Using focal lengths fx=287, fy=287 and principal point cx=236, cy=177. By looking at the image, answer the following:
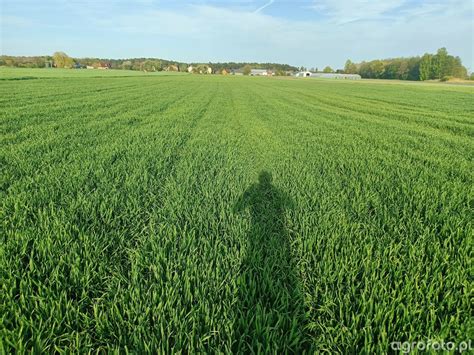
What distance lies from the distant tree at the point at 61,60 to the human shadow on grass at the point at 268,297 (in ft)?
580

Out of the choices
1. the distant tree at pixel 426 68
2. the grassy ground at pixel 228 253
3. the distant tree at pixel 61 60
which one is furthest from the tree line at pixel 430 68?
the distant tree at pixel 61 60

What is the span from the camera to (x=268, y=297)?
8.74ft

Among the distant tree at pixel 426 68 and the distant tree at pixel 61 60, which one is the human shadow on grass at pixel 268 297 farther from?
the distant tree at pixel 61 60

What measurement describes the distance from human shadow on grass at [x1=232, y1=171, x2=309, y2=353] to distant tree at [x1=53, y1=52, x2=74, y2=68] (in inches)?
6965

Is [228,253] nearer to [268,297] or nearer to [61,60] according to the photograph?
[268,297]

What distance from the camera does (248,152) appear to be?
882 centimetres

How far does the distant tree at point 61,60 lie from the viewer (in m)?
144

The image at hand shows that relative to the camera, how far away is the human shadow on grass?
2.16 meters

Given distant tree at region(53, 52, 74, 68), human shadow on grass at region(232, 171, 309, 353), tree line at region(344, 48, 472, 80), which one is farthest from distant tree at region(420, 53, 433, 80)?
distant tree at region(53, 52, 74, 68)

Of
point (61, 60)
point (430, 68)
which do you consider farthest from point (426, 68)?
point (61, 60)

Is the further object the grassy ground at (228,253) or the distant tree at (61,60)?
the distant tree at (61,60)

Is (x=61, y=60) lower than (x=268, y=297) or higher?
higher

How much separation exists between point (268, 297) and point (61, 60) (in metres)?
178

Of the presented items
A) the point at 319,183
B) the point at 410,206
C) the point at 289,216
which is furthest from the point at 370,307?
the point at 319,183
